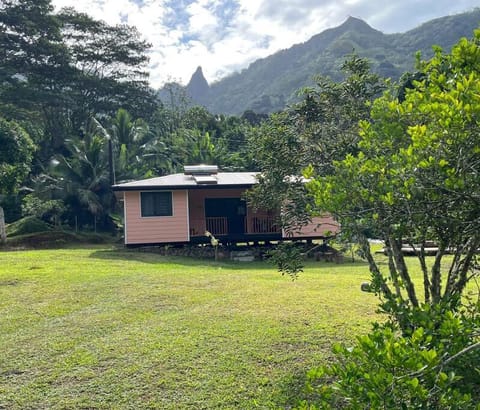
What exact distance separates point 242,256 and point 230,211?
3.58 m

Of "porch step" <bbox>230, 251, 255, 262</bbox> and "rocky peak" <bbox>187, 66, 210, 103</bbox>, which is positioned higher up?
"rocky peak" <bbox>187, 66, 210, 103</bbox>

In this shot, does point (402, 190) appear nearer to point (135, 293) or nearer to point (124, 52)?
point (135, 293)

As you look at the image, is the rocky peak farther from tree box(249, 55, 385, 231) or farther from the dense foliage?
tree box(249, 55, 385, 231)

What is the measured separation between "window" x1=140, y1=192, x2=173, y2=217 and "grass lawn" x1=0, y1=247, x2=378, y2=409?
6.18 m

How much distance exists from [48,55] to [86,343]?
29166mm

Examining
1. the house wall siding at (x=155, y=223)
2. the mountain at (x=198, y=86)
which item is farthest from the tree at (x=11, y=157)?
the mountain at (x=198, y=86)

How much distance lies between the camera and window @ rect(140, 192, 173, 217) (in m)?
15.9

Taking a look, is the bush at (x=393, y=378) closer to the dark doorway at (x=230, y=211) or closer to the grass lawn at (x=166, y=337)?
the grass lawn at (x=166, y=337)

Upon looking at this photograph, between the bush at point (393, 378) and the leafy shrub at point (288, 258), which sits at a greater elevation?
the leafy shrub at point (288, 258)

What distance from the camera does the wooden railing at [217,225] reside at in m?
17.0

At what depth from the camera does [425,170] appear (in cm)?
238

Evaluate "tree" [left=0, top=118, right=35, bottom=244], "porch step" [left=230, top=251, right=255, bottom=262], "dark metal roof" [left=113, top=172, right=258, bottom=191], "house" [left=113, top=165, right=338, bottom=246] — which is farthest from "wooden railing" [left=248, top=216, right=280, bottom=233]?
"tree" [left=0, top=118, right=35, bottom=244]

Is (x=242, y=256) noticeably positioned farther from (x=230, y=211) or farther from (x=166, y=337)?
(x=166, y=337)

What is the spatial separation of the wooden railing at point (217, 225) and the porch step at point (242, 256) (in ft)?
→ 3.69
